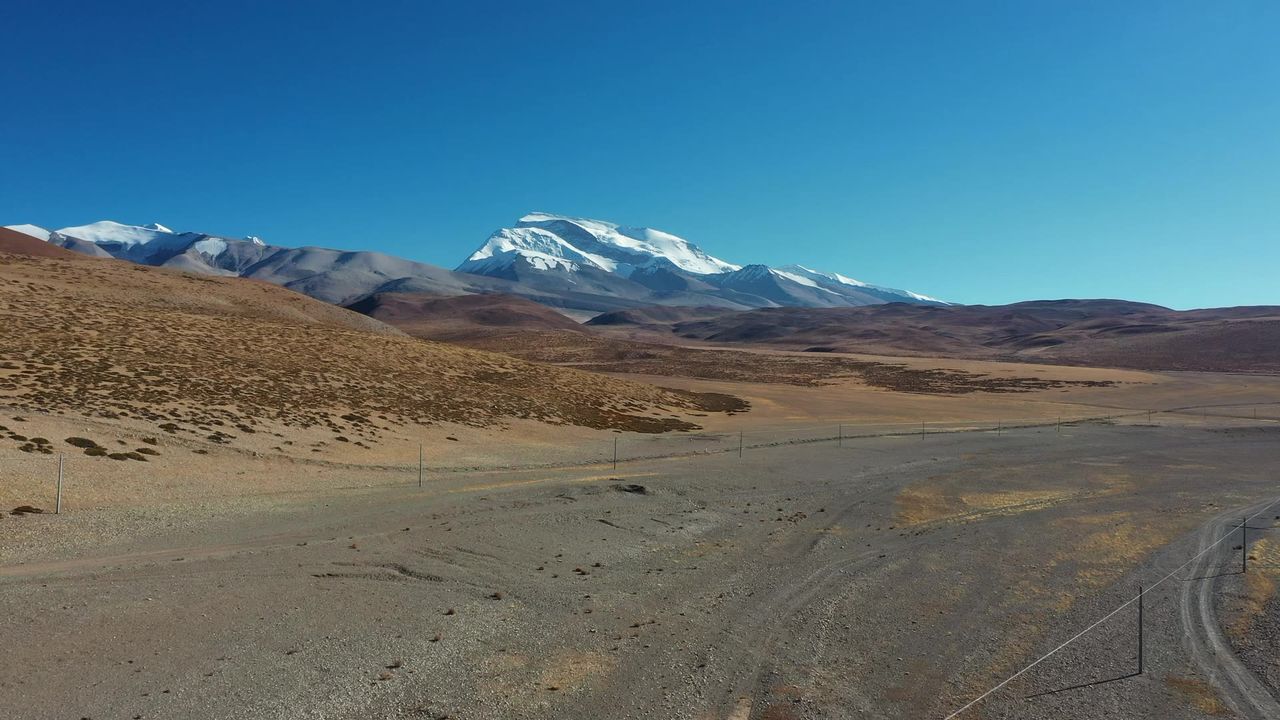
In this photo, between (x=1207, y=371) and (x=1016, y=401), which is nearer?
(x=1016, y=401)

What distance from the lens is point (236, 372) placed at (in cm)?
3741

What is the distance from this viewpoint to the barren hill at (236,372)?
29.5 metres

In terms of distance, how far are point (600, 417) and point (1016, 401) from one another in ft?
152

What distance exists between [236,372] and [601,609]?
31.4 meters

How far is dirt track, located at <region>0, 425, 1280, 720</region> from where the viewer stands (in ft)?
32.3

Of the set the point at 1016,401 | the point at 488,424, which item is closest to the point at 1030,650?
the point at 488,424

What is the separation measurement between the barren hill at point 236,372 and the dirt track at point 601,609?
12292 millimetres

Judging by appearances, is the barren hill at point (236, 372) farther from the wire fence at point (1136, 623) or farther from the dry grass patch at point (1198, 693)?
the dry grass patch at point (1198, 693)

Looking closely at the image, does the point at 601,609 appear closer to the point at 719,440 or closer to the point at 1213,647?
the point at 1213,647

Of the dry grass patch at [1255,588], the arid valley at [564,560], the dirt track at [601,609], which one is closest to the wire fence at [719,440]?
the arid valley at [564,560]

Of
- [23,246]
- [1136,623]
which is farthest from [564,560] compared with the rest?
[23,246]

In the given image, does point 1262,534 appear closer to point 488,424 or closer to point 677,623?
point 677,623

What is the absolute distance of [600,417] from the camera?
4566 cm

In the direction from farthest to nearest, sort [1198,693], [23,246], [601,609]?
1. [23,246]
2. [601,609]
3. [1198,693]
